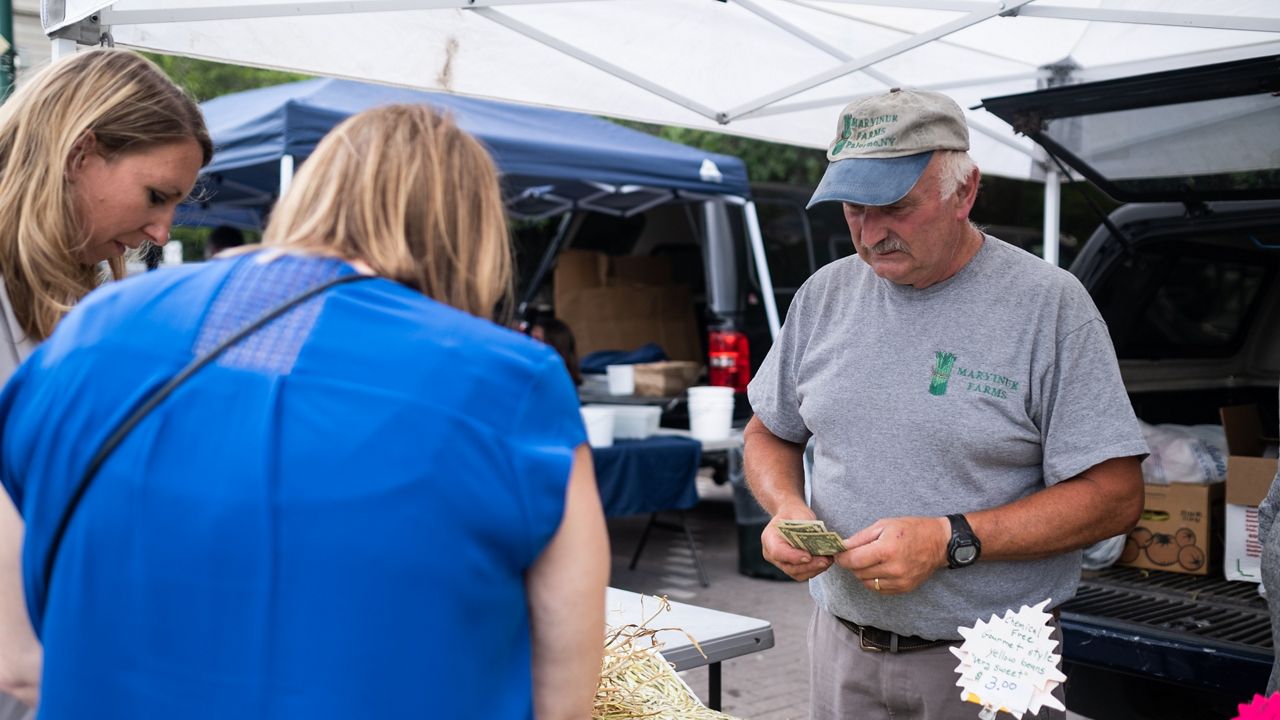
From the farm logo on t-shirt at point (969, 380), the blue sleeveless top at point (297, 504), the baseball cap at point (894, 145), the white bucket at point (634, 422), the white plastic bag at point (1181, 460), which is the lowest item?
the white bucket at point (634, 422)

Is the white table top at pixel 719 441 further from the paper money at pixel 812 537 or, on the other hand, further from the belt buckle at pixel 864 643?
the paper money at pixel 812 537

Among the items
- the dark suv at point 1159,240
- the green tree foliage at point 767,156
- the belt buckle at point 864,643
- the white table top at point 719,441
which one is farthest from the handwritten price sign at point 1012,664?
the green tree foliage at point 767,156

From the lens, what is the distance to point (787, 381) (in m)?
2.52

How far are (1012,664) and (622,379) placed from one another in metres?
5.22

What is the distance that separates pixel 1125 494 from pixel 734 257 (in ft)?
17.4

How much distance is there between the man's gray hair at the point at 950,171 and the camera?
2.22 meters

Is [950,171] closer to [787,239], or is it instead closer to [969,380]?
[969,380]

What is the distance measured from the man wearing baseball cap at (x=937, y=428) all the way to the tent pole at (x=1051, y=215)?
2.27 metres

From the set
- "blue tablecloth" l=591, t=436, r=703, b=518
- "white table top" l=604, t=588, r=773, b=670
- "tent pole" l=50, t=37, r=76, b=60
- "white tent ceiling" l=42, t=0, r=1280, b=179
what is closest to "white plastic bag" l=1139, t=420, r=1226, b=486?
"white tent ceiling" l=42, t=0, r=1280, b=179

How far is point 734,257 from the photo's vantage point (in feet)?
24.1

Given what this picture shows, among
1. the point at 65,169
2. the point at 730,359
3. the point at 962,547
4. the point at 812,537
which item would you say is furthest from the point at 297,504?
the point at 730,359

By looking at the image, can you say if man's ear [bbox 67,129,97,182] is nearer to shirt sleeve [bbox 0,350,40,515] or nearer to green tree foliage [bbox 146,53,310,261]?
shirt sleeve [bbox 0,350,40,515]

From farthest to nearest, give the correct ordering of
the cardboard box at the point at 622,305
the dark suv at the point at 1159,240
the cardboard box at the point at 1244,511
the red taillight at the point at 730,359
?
the cardboard box at the point at 622,305
the red taillight at the point at 730,359
the cardboard box at the point at 1244,511
the dark suv at the point at 1159,240

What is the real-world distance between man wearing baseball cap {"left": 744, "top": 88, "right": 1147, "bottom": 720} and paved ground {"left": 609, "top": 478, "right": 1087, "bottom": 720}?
198 cm
